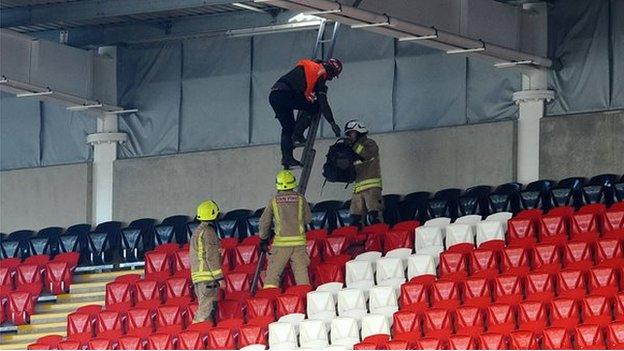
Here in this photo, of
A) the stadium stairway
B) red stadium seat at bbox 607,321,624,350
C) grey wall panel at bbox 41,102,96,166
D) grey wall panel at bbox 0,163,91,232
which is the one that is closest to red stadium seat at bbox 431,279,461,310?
red stadium seat at bbox 607,321,624,350

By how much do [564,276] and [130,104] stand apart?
9422 millimetres

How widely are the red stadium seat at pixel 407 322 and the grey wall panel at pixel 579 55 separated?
17.3 feet

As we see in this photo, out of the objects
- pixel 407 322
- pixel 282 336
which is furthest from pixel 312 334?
pixel 407 322

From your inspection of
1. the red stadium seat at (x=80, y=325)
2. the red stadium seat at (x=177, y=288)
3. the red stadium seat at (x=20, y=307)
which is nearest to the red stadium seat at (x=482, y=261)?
the red stadium seat at (x=177, y=288)

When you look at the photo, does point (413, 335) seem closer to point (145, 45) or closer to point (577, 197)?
point (577, 197)

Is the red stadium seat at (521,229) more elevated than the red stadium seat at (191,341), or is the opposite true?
the red stadium seat at (521,229)

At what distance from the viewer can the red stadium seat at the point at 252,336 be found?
18367mm

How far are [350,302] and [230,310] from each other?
1.60m

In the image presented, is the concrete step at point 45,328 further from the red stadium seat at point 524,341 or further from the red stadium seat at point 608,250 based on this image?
the red stadium seat at point 524,341

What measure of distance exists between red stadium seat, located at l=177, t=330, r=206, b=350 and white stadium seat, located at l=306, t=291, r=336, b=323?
1170mm

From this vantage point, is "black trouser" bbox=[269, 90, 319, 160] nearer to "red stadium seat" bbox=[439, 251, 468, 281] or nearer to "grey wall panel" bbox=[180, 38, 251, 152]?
"red stadium seat" bbox=[439, 251, 468, 281]

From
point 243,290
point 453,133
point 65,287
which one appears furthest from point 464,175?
point 65,287

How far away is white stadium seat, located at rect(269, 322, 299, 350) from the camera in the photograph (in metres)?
18.1

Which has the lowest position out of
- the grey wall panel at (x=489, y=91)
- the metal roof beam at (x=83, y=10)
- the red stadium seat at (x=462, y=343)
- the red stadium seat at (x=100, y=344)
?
the red stadium seat at (x=100, y=344)
